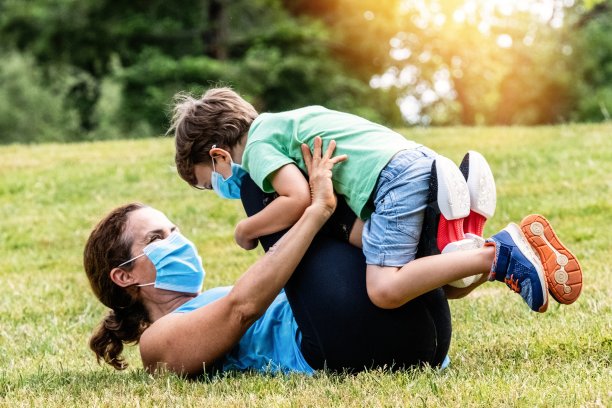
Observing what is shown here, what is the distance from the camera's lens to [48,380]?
4176 mm

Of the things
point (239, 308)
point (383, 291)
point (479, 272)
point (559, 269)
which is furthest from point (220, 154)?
point (559, 269)

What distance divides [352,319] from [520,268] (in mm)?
738

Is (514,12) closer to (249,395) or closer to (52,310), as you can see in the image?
(52,310)

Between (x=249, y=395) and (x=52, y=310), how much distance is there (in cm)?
336

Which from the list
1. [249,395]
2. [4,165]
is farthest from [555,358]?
[4,165]

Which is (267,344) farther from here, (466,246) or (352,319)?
(466,246)

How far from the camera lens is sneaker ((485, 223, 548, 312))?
3586 millimetres

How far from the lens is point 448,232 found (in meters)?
3.84

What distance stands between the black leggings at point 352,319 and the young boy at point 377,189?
4.3 inches

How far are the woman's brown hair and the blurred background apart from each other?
16.9m

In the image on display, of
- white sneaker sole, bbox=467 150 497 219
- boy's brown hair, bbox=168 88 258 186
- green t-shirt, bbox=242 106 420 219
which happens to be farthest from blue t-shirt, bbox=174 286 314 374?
white sneaker sole, bbox=467 150 497 219

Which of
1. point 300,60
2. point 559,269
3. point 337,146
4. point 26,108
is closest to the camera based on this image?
point 559,269

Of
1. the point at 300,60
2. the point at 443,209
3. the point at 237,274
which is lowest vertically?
the point at 300,60

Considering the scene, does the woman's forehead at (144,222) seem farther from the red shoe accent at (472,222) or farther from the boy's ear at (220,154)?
the red shoe accent at (472,222)
